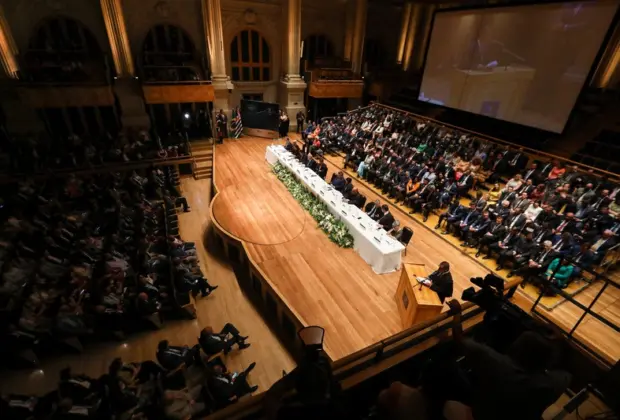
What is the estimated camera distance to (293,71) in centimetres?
1544

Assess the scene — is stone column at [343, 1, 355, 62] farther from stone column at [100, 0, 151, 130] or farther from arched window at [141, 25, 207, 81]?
stone column at [100, 0, 151, 130]

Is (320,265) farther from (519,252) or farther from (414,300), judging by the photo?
(519,252)

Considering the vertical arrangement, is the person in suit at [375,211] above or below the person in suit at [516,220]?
below

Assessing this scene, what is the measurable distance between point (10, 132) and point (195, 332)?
1194cm

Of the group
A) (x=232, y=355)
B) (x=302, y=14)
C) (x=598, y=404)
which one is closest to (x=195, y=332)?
(x=232, y=355)

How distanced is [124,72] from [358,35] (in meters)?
10.9

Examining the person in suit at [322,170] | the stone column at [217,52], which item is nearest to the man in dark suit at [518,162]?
the person in suit at [322,170]

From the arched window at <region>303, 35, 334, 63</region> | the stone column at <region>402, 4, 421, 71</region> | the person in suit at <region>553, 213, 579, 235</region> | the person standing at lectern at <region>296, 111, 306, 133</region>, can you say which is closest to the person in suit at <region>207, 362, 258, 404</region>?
the person in suit at <region>553, 213, 579, 235</region>

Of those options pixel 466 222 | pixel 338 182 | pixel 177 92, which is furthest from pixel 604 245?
pixel 177 92

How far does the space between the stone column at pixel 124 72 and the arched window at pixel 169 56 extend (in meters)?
0.60

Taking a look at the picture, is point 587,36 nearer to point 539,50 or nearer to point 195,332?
point 539,50

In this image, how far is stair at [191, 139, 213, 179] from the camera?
12.3m

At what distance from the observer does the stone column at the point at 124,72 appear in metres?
11.7

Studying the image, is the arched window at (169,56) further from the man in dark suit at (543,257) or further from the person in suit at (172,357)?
the man in dark suit at (543,257)
